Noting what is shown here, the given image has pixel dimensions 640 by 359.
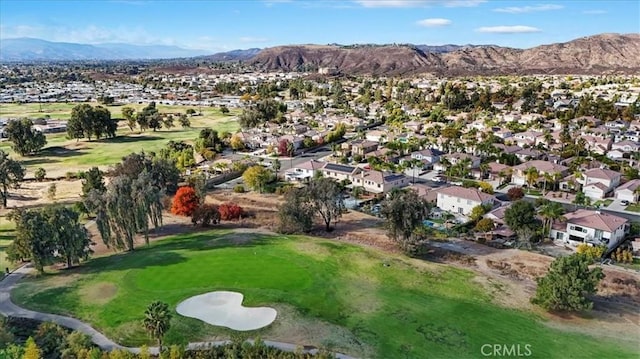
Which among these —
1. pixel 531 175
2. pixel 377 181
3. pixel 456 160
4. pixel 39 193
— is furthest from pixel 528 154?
pixel 39 193

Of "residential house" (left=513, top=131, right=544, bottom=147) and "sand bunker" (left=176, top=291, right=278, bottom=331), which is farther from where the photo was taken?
"residential house" (left=513, top=131, right=544, bottom=147)

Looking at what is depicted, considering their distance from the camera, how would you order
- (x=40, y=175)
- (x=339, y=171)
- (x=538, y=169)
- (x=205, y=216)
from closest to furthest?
(x=205, y=216) → (x=538, y=169) → (x=339, y=171) → (x=40, y=175)

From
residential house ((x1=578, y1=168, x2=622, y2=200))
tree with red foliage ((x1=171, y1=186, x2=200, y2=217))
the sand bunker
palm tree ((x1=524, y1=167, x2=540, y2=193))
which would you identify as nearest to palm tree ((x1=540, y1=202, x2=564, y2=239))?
palm tree ((x1=524, y1=167, x2=540, y2=193))

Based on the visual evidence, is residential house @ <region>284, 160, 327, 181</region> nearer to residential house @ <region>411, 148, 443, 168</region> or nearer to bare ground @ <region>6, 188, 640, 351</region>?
bare ground @ <region>6, 188, 640, 351</region>

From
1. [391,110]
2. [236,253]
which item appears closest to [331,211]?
[236,253]

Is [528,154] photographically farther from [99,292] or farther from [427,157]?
[99,292]
